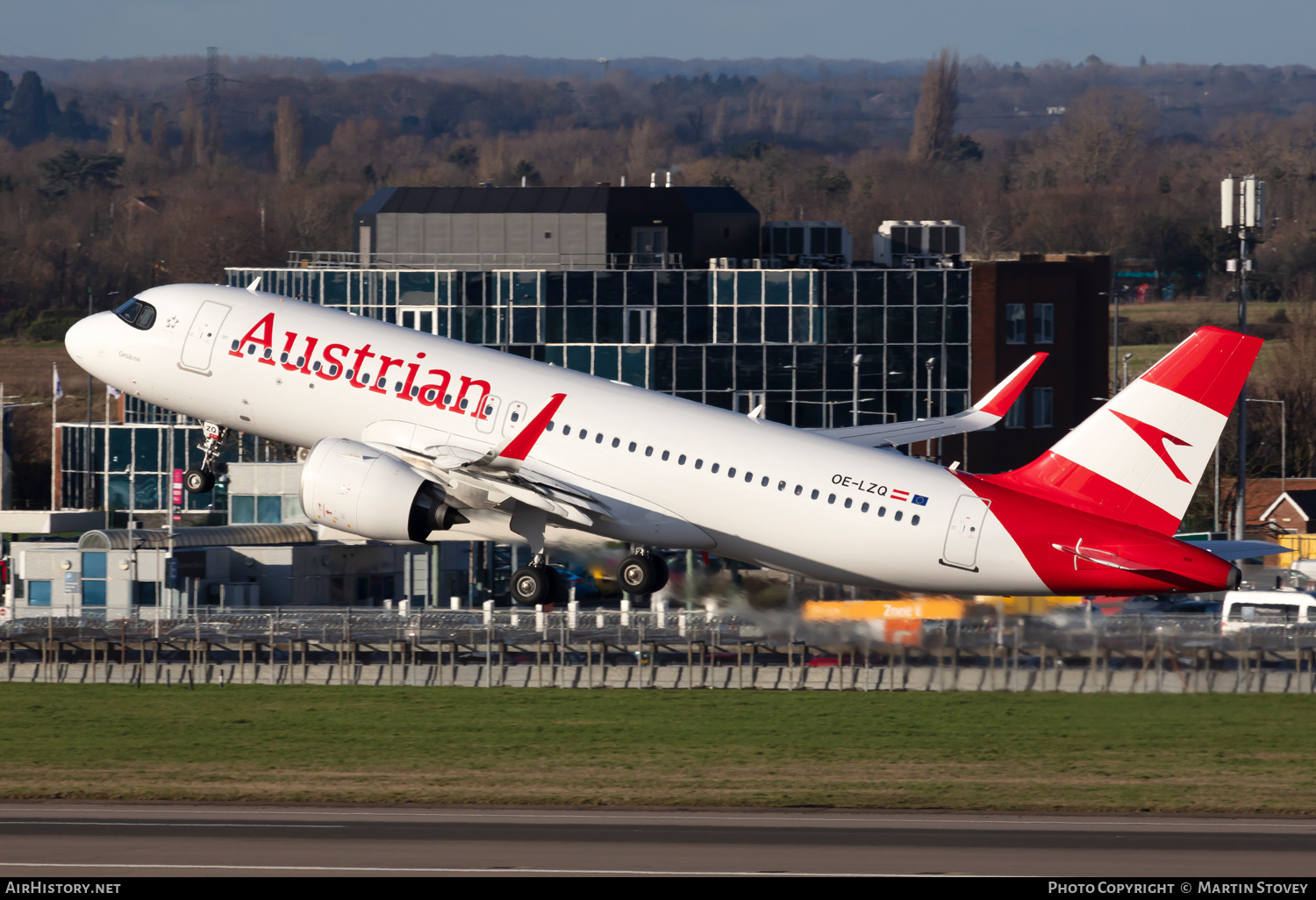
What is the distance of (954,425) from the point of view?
5484 centimetres

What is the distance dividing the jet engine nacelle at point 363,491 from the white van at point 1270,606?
35121 mm

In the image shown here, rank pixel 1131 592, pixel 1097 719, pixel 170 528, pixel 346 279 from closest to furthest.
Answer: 1. pixel 1131 592
2. pixel 1097 719
3. pixel 170 528
4. pixel 346 279

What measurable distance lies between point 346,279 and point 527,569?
2417 inches

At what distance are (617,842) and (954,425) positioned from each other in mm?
20604

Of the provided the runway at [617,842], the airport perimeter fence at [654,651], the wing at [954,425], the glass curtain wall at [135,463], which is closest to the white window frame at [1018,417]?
the airport perimeter fence at [654,651]

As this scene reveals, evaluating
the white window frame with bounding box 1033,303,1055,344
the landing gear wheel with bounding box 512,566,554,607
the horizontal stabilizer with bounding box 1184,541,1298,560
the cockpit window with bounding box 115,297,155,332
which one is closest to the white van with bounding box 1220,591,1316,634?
the horizontal stabilizer with bounding box 1184,541,1298,560

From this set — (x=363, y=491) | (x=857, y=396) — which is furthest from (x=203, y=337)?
(x=857, y=396)

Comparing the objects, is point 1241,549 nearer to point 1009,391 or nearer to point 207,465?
point 1009,391

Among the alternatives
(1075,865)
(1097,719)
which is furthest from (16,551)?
(1075,865)

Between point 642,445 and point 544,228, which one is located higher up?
point 544,228

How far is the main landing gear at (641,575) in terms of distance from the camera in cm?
4991

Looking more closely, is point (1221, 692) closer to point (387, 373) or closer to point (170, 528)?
point (387, 373)

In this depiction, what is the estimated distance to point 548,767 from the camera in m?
51.6

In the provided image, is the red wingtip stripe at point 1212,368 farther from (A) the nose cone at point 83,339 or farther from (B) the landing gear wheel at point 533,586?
(A) the nose cone at point 83,339
